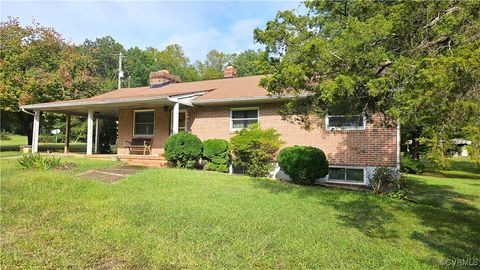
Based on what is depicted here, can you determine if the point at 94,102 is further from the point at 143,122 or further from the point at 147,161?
the point at 147,161

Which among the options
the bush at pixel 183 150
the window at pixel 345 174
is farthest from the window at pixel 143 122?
the window at pixel 345 174

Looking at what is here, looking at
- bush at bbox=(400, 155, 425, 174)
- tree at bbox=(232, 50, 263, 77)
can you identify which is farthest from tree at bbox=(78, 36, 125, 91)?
bush at bbox=(400, 155, 425, 174)

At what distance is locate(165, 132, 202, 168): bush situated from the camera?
13.3 metres

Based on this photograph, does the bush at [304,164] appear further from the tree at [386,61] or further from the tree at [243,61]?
the tree at [243,61]

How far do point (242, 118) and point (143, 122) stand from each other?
6.16 m

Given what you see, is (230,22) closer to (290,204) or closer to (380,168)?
(380,168)

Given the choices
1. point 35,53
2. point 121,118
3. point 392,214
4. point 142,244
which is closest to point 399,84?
point 392,214

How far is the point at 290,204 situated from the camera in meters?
7.74

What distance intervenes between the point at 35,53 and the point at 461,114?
27.0 m

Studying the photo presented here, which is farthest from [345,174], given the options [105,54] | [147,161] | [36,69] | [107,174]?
[105,54]

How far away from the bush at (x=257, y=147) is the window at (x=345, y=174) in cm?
224

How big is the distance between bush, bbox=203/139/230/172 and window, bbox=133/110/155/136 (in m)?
5.07

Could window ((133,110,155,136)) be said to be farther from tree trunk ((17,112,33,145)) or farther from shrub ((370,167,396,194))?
shrub ((370,167,396,194))

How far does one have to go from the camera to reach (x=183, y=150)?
13.2 m
